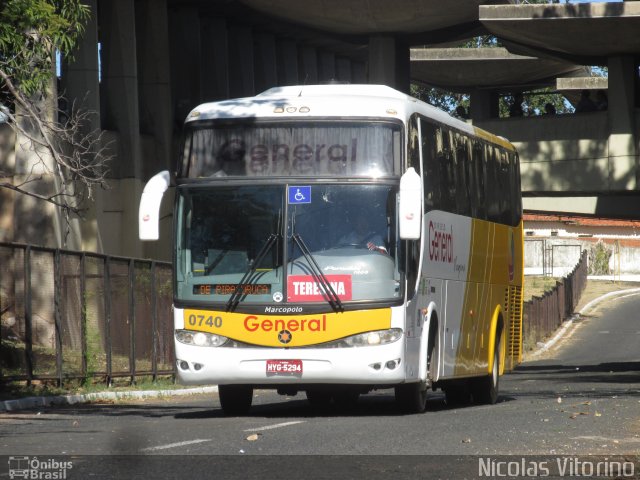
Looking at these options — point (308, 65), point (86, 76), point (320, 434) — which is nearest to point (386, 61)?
point (308, 65)

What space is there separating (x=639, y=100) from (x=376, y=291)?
29.1 m

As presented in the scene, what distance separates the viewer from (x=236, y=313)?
53.2 ft

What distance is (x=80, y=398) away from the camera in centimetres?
2155

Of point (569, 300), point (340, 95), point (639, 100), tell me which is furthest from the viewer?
point (569, 300)

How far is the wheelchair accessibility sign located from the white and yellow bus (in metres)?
0.02

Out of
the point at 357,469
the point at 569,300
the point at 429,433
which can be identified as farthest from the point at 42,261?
the point at 569,300

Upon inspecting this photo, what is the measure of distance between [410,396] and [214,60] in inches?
1373

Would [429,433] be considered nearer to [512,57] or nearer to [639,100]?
[639,100]

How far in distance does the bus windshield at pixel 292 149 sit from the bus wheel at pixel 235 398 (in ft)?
9.34

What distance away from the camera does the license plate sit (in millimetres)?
15977

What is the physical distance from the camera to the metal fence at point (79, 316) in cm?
2169

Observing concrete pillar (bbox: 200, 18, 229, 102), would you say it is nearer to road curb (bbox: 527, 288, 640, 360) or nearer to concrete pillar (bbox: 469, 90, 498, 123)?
road curb (bbox: 527, 288, 640, 360)

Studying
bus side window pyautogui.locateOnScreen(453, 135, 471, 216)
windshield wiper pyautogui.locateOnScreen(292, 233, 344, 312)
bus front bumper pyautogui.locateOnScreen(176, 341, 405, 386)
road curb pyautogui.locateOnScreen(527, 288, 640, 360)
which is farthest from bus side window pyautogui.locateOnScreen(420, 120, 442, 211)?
road curb pyautogui.locateOnScreen(527, 288, 640, 360)

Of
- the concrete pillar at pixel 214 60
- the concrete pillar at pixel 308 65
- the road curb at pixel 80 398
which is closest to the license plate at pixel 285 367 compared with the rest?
the road curb at pixel 80 398
